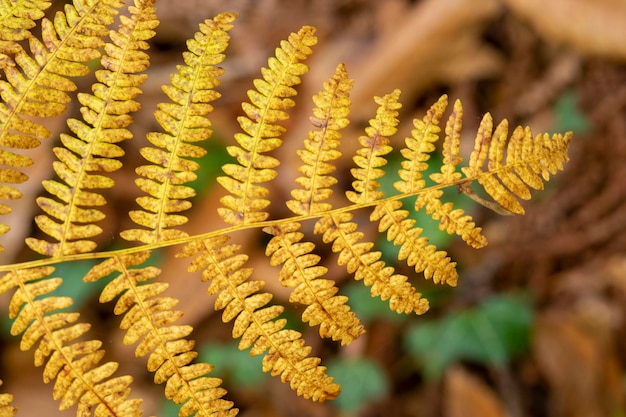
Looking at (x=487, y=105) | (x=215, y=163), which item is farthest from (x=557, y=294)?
(x=215, y=163)

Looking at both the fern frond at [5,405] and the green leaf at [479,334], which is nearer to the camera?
the fern frond at [5,405]

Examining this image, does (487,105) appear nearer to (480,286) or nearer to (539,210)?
(539,210)

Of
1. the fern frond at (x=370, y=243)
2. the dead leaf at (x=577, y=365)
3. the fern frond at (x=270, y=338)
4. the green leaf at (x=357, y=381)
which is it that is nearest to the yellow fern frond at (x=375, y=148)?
the fern frond at (x=370, y=243)

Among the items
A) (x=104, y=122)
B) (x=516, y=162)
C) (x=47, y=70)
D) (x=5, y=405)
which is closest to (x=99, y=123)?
(x=104, y=122)

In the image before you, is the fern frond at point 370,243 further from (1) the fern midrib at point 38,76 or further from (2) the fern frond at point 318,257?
(1) the fern midrib at point 38,76

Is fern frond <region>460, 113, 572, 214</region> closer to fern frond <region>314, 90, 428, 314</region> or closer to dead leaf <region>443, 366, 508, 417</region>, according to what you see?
fern frond <region>314, 90, 428, 314</region>

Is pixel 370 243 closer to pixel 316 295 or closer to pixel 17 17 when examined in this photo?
pixel 316 295
